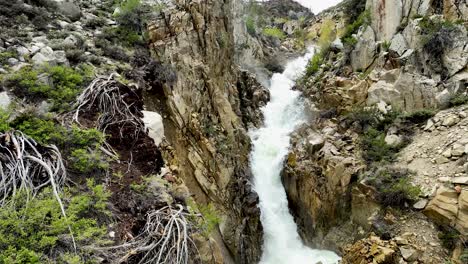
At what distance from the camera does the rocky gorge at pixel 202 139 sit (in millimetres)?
4641

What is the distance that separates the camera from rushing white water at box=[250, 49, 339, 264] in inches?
471

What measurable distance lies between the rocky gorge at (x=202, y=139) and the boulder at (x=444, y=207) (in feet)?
0.13

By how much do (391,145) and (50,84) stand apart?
10.9 meters

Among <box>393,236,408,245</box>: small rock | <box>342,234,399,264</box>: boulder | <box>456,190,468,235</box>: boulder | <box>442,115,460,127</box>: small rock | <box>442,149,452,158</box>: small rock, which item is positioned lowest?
<box>342,234,399,264</box>: boulder

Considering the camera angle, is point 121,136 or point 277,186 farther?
point 277,186

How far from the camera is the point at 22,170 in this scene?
454cm

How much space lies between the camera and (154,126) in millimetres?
7320

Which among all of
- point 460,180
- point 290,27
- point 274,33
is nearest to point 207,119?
point 460,180

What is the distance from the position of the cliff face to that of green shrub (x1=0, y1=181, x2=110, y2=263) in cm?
461

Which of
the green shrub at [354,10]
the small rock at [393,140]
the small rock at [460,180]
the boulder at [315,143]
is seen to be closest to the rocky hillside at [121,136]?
the boulder at [315,143]

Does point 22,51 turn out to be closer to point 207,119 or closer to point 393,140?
point 207,119

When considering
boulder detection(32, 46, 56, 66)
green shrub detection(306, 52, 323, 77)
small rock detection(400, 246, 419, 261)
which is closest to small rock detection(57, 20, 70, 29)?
boulder detection(32, 46, 56, 66)

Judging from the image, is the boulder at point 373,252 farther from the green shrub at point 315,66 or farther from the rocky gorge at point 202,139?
the green shrub at point 315,66

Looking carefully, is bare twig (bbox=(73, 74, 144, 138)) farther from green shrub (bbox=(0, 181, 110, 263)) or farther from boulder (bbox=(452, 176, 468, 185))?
boulder (bbox=(452, 176, 468, 185))
